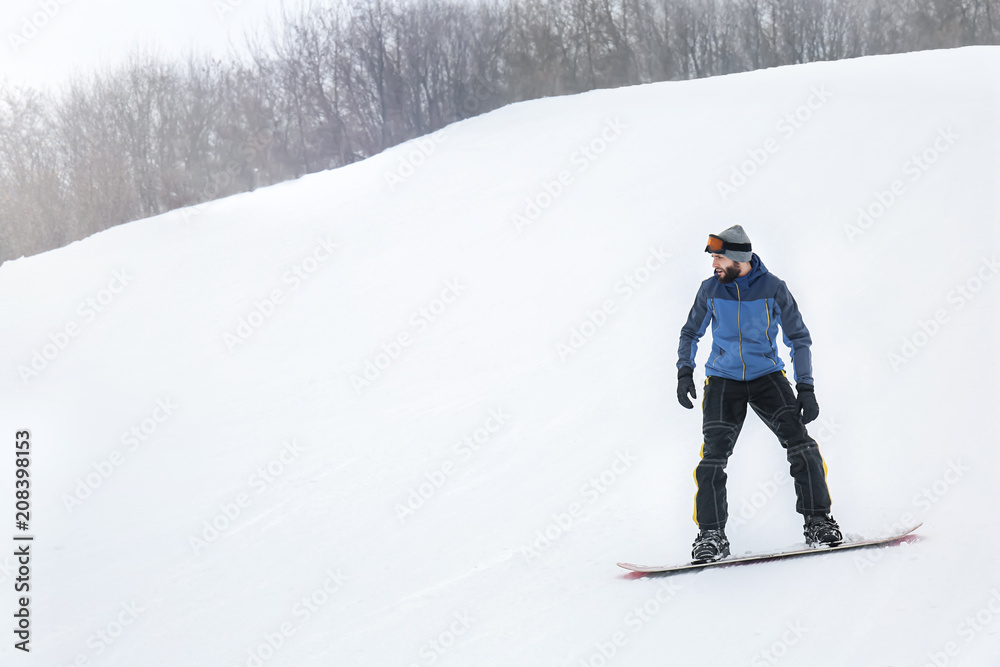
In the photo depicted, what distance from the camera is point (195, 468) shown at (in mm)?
6137

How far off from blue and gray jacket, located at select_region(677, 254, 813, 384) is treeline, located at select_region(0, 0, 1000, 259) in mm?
24699

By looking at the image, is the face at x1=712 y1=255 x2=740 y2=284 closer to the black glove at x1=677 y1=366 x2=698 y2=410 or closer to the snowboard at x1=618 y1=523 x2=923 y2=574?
the black glove at x1=677 y1=366 x2=698 y2=410

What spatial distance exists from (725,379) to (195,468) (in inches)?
160

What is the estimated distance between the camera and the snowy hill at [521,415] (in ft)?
12.0

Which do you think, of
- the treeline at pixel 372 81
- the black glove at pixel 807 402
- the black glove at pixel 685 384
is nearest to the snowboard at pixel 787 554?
the black glove at pixel 807 402

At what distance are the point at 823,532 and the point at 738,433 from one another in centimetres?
57

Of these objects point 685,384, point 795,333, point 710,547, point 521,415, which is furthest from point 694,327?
point 521,415

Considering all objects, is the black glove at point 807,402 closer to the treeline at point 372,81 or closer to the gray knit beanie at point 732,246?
the gray knit beanie at point 732,246

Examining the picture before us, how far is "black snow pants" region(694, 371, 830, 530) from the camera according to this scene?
3771mm

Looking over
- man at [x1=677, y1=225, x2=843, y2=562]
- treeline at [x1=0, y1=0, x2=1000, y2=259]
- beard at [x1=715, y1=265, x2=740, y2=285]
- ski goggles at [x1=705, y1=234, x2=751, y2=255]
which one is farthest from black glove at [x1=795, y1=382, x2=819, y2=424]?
treeline at [x1=0, y1=0, x2=1000, y2=259]

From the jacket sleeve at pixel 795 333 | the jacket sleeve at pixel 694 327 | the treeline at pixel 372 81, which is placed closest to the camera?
the jacket sleeve at pixel 795 333

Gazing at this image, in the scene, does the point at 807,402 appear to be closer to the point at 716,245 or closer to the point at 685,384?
the point at 685,384

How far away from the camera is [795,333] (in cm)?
378

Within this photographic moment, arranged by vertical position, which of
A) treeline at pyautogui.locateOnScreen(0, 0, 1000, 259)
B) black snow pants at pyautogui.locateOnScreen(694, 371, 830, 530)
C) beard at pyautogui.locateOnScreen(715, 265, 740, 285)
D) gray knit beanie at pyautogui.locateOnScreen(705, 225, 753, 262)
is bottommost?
black snow pants at pyautogui.locateOnScreen(694, 371, 830, 530)
